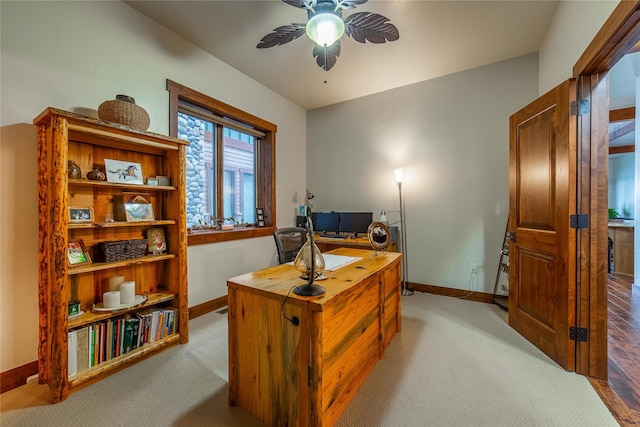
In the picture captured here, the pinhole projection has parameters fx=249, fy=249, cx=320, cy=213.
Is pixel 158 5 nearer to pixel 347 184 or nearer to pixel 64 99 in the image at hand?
pixel 64 99

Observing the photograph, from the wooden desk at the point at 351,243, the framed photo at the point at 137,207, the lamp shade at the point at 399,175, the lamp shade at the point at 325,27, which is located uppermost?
the lamp shade at the point at 325,27

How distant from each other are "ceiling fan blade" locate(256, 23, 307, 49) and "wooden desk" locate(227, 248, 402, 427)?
177 centimetres

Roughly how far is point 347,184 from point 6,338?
12.5 feet

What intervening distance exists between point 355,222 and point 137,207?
2.75 m

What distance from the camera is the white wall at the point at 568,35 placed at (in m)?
1.59

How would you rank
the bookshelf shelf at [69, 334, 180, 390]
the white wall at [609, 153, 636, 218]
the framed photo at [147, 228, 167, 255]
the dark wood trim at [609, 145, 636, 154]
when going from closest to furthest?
the bookshelf shelf at [69, 334, 180, 390] < the framed photo at [147, 228, 167, 255] < the dark wood trim at [609, 145, 636, 154] < the white wall at [609, 153, 636, 218]

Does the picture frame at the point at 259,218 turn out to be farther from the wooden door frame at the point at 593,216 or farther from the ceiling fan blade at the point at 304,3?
the wooden door frame at the point at 593,216

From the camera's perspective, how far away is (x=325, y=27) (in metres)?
1.64

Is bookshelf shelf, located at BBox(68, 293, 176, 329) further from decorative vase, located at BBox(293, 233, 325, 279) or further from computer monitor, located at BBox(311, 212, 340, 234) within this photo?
computer monitor, located at BBox(311, 212, 340, 234)

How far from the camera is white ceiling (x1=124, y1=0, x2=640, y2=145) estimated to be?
2.20 m

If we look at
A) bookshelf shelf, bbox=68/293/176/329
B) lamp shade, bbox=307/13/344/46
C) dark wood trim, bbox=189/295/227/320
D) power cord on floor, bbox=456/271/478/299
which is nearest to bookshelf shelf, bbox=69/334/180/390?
bookshelf shelf, bbox=68/293/176/329

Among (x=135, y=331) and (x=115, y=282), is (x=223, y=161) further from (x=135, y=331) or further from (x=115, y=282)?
(x=135, y=331)

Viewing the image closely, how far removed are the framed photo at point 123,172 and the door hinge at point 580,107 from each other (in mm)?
3341

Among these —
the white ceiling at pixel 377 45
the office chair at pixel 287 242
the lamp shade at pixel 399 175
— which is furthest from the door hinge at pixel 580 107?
the office chair at pixel 287 242
